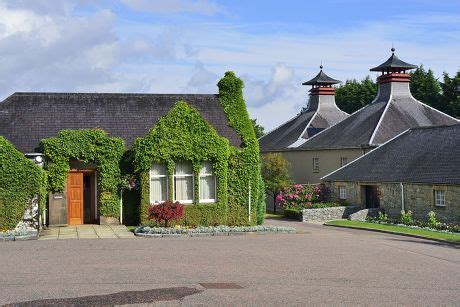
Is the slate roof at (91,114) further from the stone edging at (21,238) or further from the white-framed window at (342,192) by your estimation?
the white-framed window at (342,192)

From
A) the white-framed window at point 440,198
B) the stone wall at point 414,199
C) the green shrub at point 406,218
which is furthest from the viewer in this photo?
the green shrub at point 406,218

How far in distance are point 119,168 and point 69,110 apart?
4.07 m

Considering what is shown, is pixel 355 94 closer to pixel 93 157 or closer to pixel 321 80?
pixel 321 80

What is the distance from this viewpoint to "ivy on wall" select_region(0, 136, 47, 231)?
24453 mm

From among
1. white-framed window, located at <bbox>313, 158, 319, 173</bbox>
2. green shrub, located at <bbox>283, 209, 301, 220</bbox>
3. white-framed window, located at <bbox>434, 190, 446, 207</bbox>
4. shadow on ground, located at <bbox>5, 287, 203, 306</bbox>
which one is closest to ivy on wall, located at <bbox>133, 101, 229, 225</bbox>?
white-framed window, located at <bbox>434, 190, 446, 207</bbox>

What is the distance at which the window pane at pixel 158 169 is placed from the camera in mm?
27203

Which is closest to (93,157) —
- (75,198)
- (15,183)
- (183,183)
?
(75,198)

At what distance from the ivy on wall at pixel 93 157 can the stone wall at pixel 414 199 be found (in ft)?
58.6

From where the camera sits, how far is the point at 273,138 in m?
61.1

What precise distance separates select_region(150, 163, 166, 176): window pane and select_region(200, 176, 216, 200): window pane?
1.71 metres

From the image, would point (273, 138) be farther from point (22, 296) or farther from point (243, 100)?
point (22, 296)

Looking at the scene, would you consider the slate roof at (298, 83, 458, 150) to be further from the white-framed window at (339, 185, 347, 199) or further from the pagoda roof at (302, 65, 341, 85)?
the pagoda roof at (302, 65, 341, 85)

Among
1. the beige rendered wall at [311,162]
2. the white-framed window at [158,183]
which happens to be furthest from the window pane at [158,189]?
the beige rendered wall at [311,162]

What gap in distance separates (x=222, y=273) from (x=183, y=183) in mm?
12743
